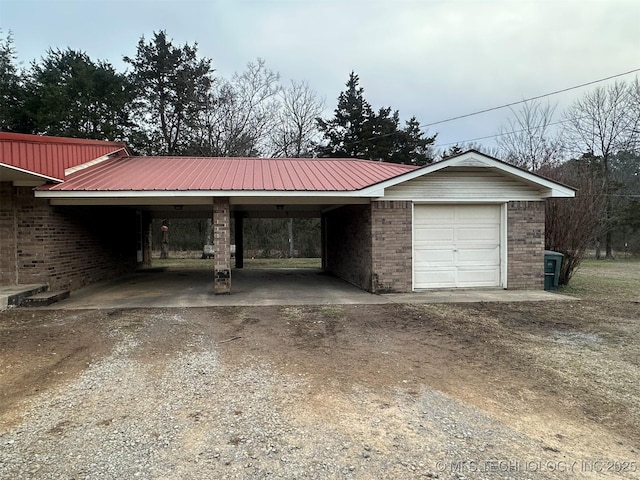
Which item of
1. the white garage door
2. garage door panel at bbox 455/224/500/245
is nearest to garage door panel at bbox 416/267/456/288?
the white garage door

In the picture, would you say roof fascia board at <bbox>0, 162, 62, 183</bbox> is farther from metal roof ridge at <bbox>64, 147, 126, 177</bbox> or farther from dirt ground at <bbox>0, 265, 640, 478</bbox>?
dirt ground at <bbox>0, 265, 640, 478</bbox>

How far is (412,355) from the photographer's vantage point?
5.05 metres

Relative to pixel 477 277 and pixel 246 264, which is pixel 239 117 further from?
pixel 477 277

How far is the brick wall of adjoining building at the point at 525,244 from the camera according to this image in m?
10.1

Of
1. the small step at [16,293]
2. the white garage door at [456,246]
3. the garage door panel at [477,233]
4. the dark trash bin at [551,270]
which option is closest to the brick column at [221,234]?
the small step at [16,293]

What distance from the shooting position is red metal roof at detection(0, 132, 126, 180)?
8977mm

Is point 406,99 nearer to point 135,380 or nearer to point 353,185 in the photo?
point 353,185

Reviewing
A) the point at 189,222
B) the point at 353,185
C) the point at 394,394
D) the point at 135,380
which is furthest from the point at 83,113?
the point at 394,394

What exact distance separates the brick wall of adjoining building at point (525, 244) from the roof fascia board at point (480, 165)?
627 millimetres

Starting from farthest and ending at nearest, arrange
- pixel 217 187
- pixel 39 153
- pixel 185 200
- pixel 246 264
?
pixel 246 264
pixel 185 200
pixel 39 153
pixel 217 187

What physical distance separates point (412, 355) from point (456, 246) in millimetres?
5731

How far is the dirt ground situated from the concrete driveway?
0.65m

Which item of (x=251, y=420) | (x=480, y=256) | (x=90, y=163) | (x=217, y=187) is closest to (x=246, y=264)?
(x=90, y=163)

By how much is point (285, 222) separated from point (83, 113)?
13115 millimetres
